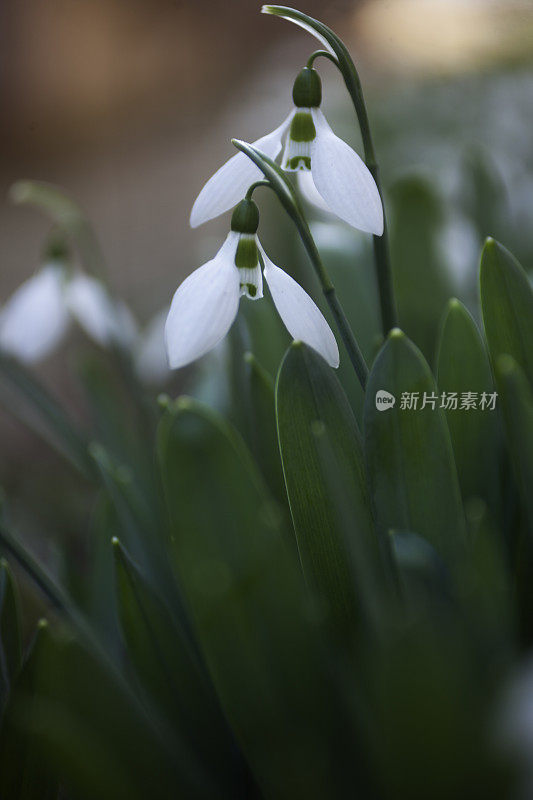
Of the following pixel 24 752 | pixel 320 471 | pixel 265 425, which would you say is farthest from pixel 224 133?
pixel 24 752

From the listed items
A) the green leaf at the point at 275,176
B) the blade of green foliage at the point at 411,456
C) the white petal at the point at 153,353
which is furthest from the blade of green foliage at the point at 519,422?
the white petal at the point at 153,353

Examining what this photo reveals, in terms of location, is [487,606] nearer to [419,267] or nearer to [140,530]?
[140,530]

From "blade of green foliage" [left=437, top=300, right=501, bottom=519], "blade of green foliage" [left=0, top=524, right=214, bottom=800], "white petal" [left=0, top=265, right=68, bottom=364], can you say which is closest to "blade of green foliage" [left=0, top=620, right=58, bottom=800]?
"blade of green foliage" [left=0, top=524, right=214, bottom=800]

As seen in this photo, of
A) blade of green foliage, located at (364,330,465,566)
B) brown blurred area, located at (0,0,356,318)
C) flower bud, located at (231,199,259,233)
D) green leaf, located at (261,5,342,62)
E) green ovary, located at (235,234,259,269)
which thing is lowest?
blade of green foliage, located at (364,330,465,566)

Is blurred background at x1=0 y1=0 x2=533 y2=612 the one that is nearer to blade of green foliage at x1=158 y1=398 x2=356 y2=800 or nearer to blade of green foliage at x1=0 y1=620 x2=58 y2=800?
blade of green foliage at x1=158 y1=398 x2=356 y2=800

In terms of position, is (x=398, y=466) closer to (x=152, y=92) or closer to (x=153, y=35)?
(x=153, y=35)

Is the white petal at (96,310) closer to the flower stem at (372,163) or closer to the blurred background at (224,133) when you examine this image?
the blurred background at (224,133)

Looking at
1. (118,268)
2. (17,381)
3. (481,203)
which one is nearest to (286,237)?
(481,203)
